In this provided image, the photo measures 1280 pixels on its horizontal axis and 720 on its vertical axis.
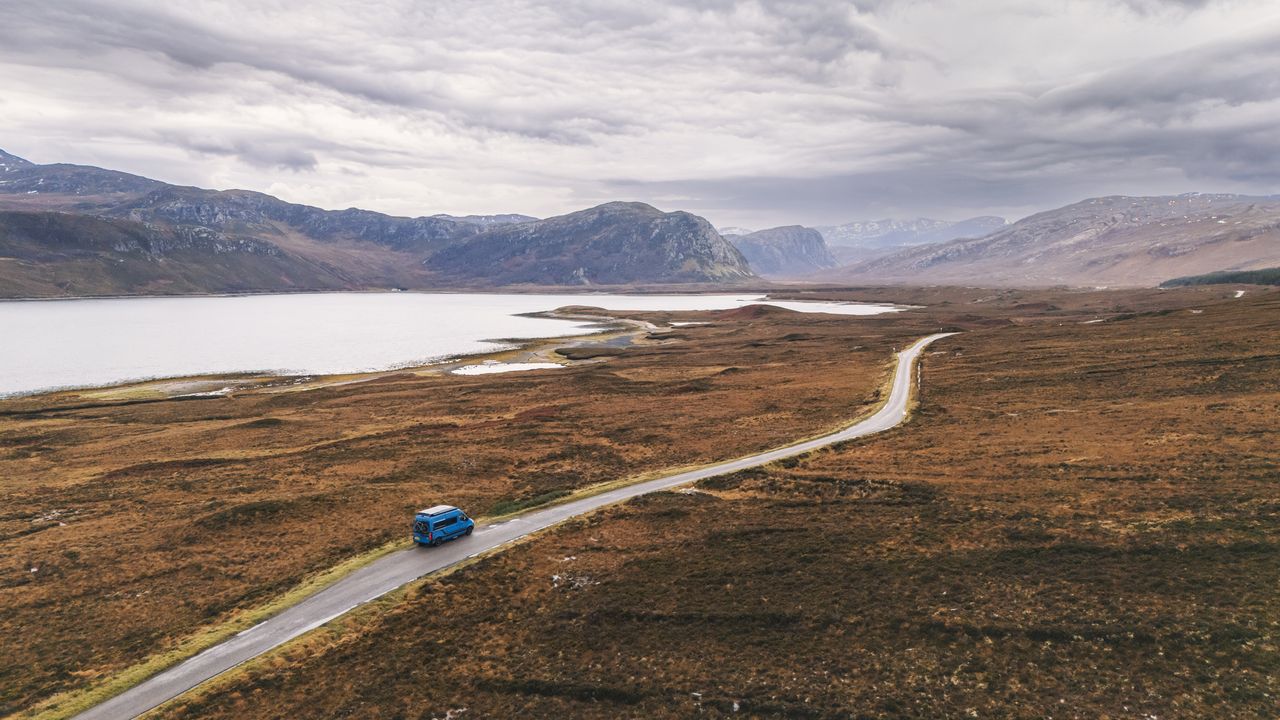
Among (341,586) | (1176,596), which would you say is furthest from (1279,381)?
(341,586)

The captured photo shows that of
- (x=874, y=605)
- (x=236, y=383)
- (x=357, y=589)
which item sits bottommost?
(x=236, y=383)

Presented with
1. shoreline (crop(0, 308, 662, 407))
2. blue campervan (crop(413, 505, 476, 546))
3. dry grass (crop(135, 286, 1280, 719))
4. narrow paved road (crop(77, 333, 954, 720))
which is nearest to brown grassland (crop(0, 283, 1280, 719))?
dry grass (crop(135, 286, 1280, 719))

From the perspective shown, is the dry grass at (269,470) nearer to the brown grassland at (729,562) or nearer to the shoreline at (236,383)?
the brown grassland at (729,562)

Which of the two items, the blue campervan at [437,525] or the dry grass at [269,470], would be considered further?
the blue campervan at [437,525]

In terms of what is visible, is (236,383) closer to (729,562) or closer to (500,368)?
(500,368)

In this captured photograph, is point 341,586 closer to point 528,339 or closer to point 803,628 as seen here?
point 803,628

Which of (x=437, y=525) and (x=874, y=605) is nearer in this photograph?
(x=874, y=605)

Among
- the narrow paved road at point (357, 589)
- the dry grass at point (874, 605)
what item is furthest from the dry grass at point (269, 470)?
the dry grass at point (874, 605)

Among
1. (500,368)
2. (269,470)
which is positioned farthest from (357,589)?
(500,368)
